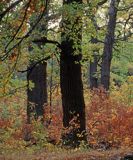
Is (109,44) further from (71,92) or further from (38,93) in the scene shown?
(71,92)

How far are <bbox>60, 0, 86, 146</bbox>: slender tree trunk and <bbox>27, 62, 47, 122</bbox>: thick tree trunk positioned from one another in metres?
5.03

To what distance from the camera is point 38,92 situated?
2111 cm

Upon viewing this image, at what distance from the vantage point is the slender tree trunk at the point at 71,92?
15242 mm

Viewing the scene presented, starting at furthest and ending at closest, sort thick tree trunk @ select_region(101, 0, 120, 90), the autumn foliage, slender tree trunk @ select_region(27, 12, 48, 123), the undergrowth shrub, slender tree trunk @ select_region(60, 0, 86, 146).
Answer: thick tree trunk @ select_region(101, 0, 120, 90)
slender tree trunk @ select_region(27, 12, 48, 123)
the undergrowth shrub
the autumn foliage
slender tree trunk @ select_region(60, 0, 86, 146)

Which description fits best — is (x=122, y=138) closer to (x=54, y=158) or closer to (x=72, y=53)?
(x=72, y=53)

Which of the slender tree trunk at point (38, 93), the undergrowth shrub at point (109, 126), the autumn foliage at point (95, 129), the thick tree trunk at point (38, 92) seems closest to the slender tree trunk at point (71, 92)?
the autumn foliage at point (95, 129)

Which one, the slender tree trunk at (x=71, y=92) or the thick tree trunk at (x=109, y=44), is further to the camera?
the thick tree trunk at (x=109, y=44)

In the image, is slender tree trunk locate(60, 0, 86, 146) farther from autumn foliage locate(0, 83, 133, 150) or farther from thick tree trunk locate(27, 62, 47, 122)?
thick tree trunk locate(27, 62, 47, 122)

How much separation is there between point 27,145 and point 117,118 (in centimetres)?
436

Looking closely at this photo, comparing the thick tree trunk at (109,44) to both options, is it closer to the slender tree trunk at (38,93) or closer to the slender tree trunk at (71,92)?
the slender tree trunk at (38,93)

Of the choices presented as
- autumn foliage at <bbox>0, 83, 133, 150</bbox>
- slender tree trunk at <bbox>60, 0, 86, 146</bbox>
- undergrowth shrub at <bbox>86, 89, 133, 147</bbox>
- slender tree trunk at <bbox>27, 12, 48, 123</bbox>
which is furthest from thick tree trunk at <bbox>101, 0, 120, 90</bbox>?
slender tree trunk at <bbox>60, 0, 86, 146</bbox>

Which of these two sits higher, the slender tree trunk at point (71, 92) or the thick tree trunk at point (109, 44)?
the thick tree trunk at point (109, 44)

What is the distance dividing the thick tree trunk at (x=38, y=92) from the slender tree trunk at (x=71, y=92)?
5029 mm

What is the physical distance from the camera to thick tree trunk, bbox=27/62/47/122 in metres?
20.8
